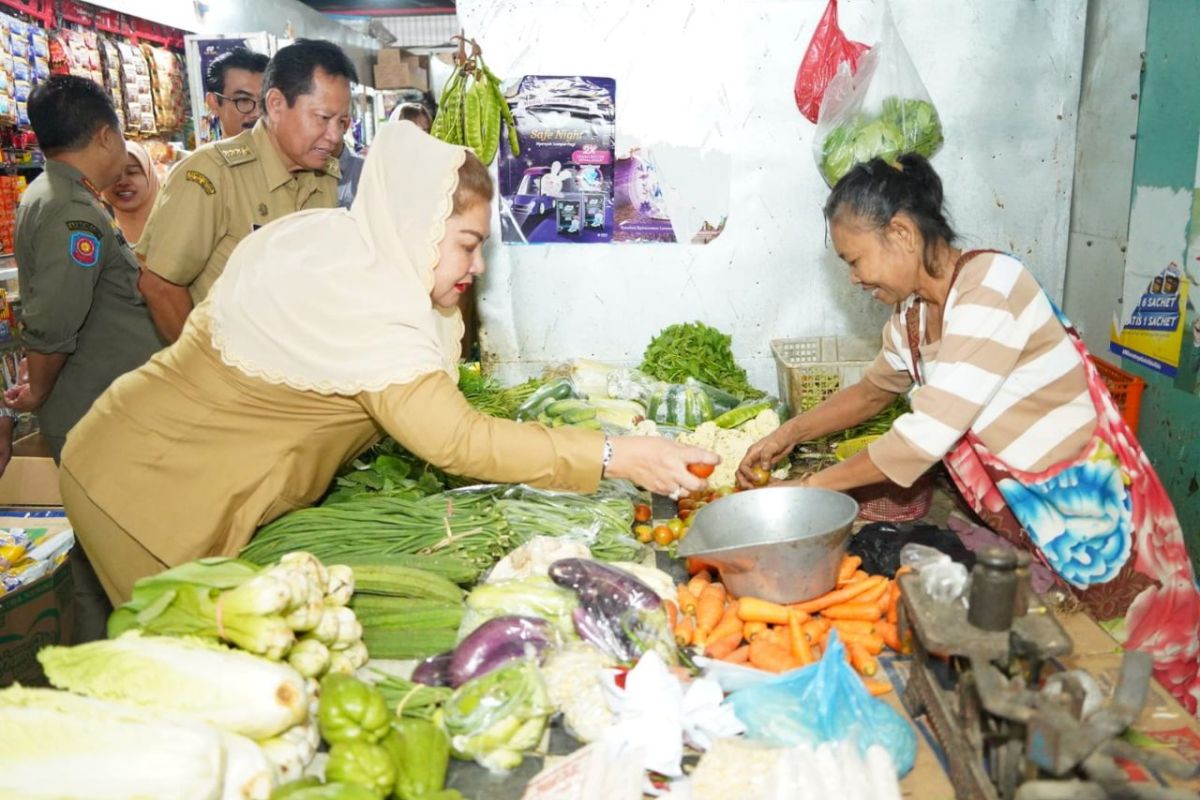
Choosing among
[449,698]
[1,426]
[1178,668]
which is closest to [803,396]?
[1178,668]

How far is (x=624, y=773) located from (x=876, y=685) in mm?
696

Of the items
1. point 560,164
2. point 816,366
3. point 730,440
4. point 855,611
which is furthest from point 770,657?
point 560,164

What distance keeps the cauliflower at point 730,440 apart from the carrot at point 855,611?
125 centimetres

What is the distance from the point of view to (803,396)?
424 centimetres

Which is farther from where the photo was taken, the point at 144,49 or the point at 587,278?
the point at 144,49

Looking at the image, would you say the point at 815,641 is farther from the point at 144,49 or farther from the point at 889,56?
the point at 144,49

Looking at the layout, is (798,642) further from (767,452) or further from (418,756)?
(767,452)

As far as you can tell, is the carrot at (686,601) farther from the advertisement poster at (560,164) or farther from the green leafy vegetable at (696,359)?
the advertisement poster at (560,164)

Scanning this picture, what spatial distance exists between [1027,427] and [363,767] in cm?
201

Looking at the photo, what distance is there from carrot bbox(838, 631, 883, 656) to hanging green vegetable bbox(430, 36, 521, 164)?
313 centimetres

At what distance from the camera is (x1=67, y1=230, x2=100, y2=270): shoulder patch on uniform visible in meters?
3.98


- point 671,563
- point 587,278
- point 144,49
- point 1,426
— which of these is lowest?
point 671,563

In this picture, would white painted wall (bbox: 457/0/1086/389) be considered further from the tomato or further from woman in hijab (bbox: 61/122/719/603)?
woman in hijab (bbox: 61/122/719/603)

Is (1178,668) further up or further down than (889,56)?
further down
